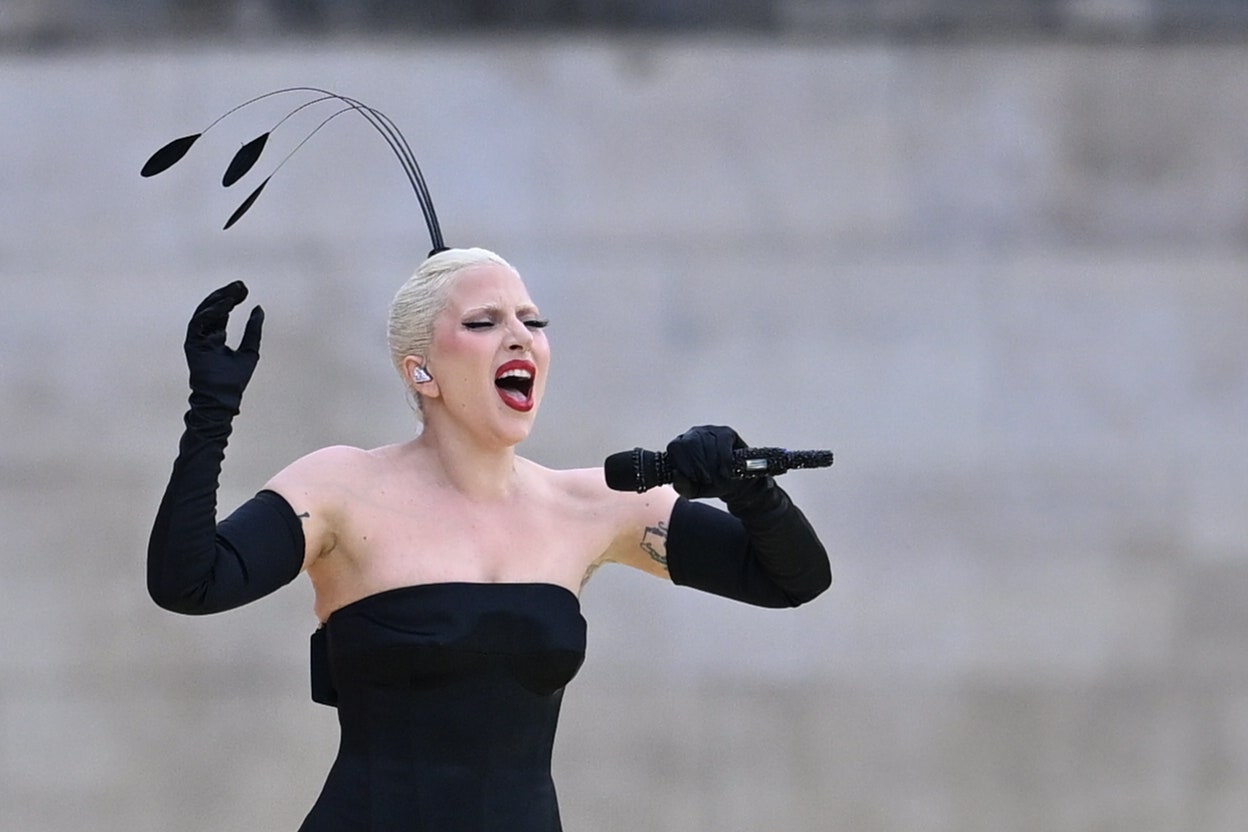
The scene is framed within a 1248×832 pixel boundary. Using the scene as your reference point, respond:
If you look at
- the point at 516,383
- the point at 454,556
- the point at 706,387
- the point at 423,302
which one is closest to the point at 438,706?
the point at 454,556

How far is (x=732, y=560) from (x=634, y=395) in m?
2.13

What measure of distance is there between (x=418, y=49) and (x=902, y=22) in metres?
1.29

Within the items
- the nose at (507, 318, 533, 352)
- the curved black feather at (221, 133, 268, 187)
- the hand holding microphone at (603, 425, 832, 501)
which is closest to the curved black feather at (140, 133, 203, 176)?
the curved black feather at (221, 133, 268, 187)

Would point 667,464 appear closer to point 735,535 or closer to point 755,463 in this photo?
point 755,463

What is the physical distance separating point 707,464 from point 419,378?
1.74ft

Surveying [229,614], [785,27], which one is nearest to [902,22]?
[785,27]

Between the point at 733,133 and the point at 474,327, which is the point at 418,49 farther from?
the point at 474,327

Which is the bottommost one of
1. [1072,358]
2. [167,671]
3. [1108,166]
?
[167,671]

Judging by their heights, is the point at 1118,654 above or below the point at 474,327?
below

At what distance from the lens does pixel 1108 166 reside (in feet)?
16.2

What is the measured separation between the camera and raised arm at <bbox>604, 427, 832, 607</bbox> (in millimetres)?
2414

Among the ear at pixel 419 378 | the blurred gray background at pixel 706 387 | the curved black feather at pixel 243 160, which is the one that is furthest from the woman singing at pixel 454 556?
the blurred gray background at pixel 706 387

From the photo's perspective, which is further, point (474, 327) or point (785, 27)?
point (785, 27)

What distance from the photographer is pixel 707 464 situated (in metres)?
2.40
